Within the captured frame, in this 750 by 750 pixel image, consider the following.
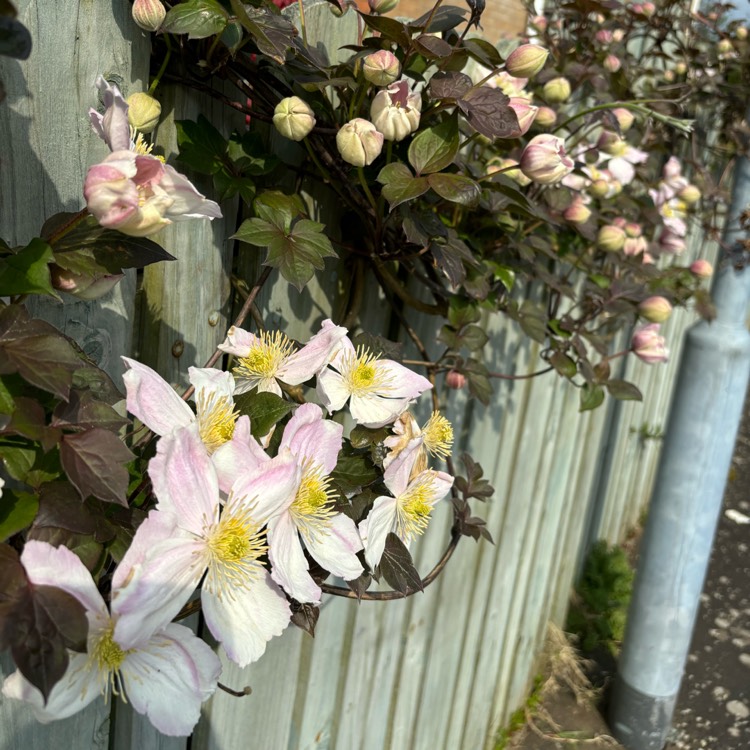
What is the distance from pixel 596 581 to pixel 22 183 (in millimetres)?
3295

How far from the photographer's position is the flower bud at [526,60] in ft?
3.79

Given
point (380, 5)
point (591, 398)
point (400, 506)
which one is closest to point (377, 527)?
point (400, 506)

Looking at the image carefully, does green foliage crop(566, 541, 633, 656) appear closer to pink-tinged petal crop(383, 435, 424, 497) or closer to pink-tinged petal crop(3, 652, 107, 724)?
pink-tinged petal crop(383, 435, 424, 497)

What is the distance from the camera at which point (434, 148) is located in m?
1.09

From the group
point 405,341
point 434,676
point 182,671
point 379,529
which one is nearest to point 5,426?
point 182,671

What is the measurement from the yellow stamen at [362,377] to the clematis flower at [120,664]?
366 mm

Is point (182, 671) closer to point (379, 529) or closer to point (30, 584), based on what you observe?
point (30, 584)

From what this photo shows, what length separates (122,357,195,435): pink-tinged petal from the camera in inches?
30.4

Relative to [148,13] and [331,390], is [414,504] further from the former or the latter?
[148,13]

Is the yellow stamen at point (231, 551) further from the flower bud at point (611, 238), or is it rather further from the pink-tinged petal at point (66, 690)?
the flower bud at point (611, 238)

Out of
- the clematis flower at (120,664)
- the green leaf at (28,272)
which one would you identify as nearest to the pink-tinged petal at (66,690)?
the clematis flower at (120,664)

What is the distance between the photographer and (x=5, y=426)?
701 mm

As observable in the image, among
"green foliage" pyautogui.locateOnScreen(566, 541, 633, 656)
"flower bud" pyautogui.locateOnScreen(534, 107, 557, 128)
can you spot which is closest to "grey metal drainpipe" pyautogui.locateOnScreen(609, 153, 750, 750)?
"green foliage" pyautogui.locateOnScreen(566, 541, 633, 656)

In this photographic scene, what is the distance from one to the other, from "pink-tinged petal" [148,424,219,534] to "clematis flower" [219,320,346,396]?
240 millimetres
